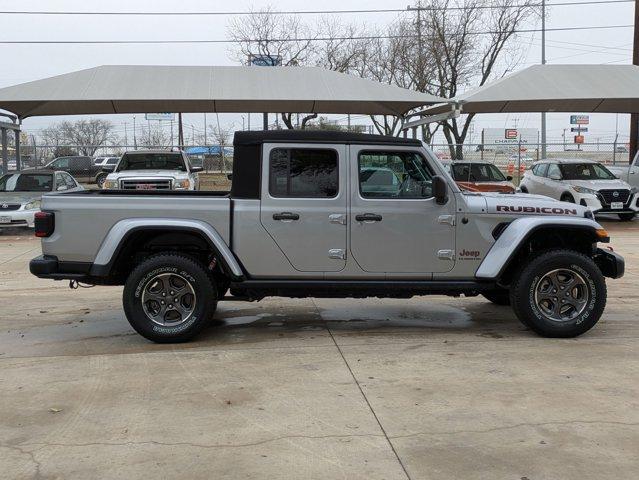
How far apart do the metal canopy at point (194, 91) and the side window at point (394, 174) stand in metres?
13.7

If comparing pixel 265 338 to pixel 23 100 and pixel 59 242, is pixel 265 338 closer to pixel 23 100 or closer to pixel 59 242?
pixel 59 242

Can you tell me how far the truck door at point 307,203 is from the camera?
5.93 metres

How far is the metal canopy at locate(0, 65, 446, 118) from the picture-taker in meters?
19.2

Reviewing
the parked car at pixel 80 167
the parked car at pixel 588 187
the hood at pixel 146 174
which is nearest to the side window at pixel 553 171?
the parked car at pixel 588 187

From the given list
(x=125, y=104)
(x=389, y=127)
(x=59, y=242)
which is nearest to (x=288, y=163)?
(x=59, y=242)

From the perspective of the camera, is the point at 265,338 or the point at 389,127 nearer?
the point at 265,338

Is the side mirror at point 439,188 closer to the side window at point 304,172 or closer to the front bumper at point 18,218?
the side window at point 304,172

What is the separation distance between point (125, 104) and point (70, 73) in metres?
1.80

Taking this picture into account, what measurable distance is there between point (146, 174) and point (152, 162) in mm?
935

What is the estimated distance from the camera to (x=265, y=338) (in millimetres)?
6332

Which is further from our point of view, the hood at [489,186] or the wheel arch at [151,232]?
the hood at [489,186]

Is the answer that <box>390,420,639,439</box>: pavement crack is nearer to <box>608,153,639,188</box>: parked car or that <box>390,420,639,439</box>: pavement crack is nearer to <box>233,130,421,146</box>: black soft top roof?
<box>233,130,421,146</box>: black soft top roof

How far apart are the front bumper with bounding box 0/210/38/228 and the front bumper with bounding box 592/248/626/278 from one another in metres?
12.6

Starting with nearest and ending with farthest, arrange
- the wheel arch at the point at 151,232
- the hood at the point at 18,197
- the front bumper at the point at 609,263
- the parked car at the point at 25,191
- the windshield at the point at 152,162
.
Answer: the wheel arch at the point at 151,232 < the front bumper at the point at 609,263 < the parked car at the point at 25,191 < the hood at the point at 18,197 < the windshield at the point at 152,162
